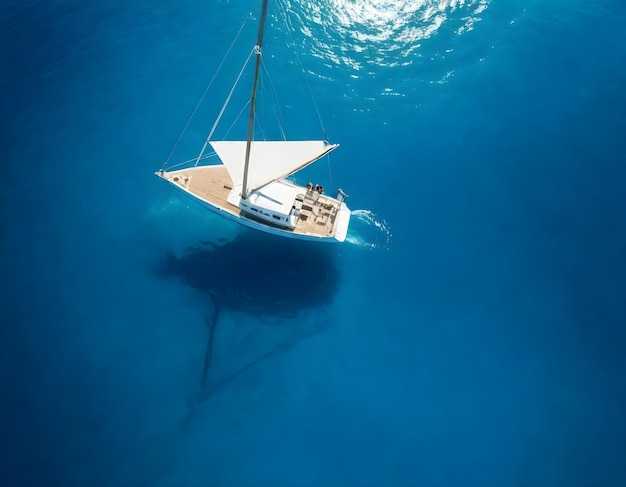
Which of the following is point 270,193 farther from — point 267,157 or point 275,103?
point 275,103

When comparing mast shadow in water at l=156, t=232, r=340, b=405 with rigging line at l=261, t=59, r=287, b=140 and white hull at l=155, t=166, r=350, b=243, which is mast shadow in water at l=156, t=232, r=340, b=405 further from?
rigging line at l=261, t=59, r=287, b=140

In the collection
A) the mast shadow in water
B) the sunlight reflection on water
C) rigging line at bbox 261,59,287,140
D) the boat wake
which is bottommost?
the mast shadow in water

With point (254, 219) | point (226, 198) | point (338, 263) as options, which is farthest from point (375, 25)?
point (254, 219)

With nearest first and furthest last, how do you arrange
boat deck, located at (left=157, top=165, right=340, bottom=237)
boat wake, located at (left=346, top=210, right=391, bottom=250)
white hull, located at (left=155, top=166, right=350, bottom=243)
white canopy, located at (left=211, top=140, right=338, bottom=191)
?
white canopy, located at (left=211, top=140, right=338, bottom=191)
white hull, located at (left=155, top=166, right=350, bottom=243)
boat deck, located at (left=157, top=165, right=340, bottom=237)
boat wake, located at (left=346, top=210, right=391, bottom=250)

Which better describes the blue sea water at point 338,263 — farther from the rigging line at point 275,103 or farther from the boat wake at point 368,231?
the rigging line at point 275,103

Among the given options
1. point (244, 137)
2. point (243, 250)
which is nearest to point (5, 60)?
point (244, 137)

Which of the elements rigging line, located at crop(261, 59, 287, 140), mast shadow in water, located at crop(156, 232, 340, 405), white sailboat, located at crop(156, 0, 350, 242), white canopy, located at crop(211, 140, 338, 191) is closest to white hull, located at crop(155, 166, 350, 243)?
white sailboat, located at crop(156, 0, 350, 242)

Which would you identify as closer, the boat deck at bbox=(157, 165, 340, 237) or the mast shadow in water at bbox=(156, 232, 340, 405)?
the mast shadow in water at bbox=(156, 232, 340, 405)
